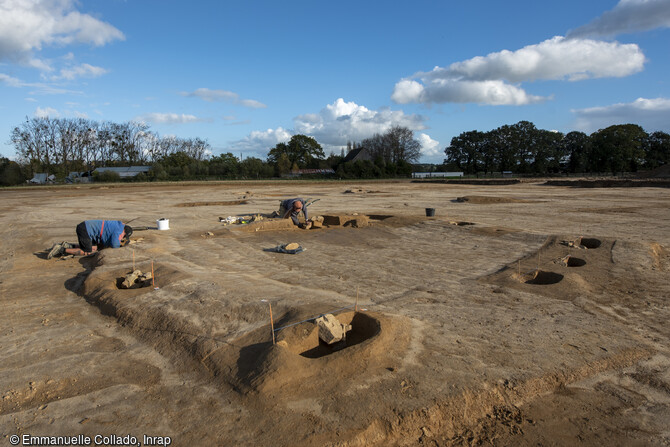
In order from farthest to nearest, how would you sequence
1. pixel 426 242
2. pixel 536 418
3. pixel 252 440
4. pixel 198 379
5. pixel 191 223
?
pixel 191 223 < pixel 426 242 < pixel 198 379 < pixel 536 418 < pixel 252 440

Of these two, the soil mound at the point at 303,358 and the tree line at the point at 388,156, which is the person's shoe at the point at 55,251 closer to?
the soil mound at the point at 303,358

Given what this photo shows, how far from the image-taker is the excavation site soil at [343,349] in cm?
292

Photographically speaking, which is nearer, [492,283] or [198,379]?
[198,379]

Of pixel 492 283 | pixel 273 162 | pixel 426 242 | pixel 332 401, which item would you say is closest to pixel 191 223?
pixel 426 242

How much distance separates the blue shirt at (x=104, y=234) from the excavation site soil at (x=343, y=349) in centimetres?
55

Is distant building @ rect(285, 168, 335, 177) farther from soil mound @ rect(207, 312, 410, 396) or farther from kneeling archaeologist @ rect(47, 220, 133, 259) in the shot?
soil mound @ rect(207, 312, 410, 396)

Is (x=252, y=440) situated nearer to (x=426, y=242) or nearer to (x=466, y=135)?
(x=426, y=242)

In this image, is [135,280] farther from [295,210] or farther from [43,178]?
[43,178]

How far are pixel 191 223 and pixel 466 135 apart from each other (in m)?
70.1

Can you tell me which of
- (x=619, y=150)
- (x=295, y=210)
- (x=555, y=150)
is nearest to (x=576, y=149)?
→ (x=555, y=150)

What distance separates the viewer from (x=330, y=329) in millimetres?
4215

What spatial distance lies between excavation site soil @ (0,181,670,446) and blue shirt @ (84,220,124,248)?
1.80 feet

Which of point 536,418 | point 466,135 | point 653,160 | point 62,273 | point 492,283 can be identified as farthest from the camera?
point 466,135

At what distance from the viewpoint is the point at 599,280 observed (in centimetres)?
660
